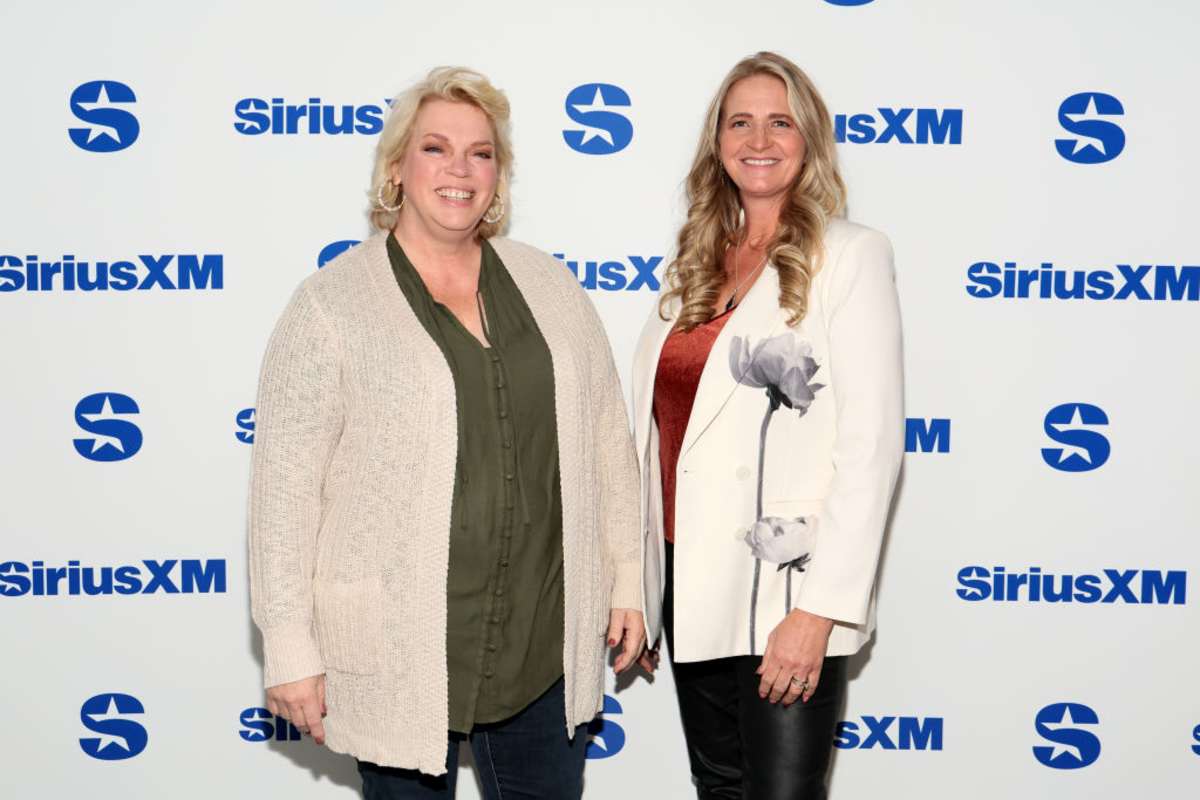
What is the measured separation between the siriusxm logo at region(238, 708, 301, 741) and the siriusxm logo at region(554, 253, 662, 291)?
4.62ft

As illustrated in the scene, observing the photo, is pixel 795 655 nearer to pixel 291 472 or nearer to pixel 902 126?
pixel 291 472

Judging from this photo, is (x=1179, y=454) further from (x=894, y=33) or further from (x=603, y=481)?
(x=603, y=481)

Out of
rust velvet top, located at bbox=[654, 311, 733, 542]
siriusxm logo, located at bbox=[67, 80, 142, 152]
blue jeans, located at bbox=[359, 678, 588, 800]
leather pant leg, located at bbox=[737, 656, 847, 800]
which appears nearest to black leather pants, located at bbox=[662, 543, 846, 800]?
leather pant leg, located at bbox=[737, 656, 847, 800]

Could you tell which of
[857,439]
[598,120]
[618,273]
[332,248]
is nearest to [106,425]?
[332,248]

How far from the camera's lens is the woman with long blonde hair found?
6.20ft

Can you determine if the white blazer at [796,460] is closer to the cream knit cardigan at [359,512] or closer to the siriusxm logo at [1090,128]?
the cream knit cardigan at [359,512]

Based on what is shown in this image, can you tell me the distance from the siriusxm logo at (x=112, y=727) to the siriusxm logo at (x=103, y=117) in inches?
55.7

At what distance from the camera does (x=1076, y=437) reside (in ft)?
8.71

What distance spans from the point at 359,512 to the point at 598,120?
1.23 metres

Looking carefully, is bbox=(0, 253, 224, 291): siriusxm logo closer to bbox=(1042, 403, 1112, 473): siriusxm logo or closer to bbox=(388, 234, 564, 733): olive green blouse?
→ bbox=(388, 234, 564, 733): olive green blouse

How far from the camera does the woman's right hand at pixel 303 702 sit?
72.5 inches

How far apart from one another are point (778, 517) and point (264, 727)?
162cm

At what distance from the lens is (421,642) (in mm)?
1822

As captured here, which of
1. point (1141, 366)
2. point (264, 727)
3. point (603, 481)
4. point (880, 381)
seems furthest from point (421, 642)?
point (1141, 366)
